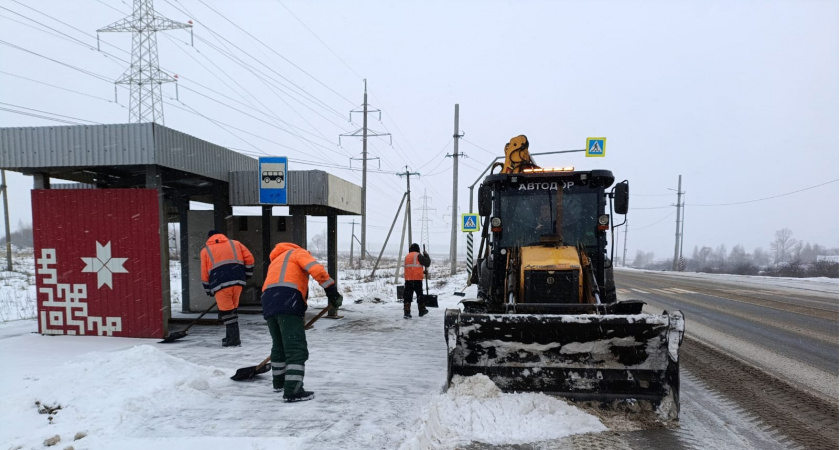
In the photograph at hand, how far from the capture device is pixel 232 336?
7203 mm

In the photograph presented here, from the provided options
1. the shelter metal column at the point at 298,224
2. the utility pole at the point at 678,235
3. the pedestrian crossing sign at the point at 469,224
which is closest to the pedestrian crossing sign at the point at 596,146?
the pedestrian crossing sign at the point at 469,224

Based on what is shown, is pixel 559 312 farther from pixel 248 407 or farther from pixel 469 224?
pixel 469 224

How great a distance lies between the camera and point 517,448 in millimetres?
3533

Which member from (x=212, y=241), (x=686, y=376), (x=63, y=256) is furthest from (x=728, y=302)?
(x=63, y=256)

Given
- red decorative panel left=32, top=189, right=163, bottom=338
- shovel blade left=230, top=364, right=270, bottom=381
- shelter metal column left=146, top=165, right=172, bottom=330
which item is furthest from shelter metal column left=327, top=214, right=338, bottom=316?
shovel blade left=230, top=364, right=270, bottom=381

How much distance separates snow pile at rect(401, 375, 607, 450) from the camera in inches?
144

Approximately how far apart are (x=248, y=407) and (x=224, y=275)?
3181 millimetres

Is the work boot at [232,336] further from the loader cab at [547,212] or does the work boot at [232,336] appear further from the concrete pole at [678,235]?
the concrete pole at [678,235]

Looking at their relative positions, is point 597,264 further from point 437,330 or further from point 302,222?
point 302,222

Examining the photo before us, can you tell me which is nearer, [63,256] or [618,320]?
[618,320]

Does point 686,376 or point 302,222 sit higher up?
point 302,222

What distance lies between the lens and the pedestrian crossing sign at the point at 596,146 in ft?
55.3

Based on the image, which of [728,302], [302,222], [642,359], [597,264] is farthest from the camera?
[728,302]

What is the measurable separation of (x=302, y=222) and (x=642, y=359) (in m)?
8.56
